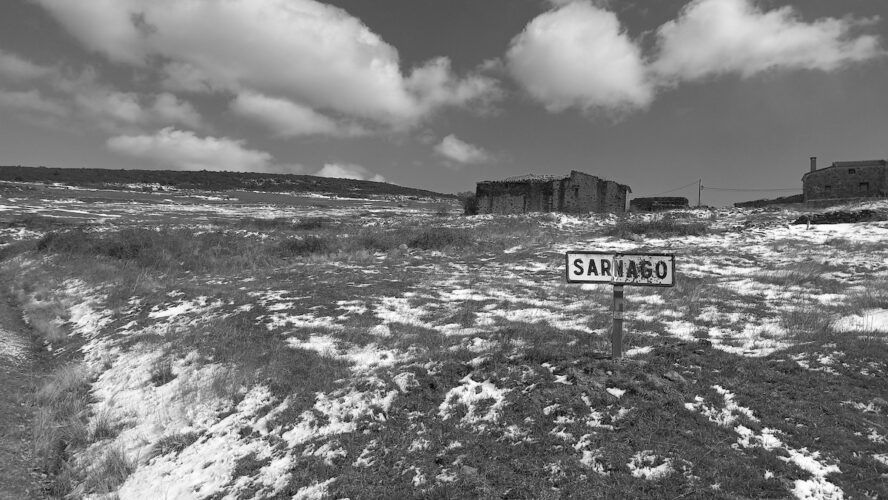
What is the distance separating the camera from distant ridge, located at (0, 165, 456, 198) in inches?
3438

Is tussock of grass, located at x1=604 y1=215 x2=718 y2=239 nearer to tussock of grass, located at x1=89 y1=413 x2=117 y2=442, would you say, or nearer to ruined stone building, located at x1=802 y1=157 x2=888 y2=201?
tussock of grass, located at x1=89 y1=413 x2=117 y2=442

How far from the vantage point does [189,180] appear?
102 meters

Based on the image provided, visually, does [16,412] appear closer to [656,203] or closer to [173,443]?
[173,443]

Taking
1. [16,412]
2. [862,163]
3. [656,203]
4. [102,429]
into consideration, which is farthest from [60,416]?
[862,163]

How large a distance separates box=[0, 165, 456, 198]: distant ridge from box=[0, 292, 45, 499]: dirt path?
86678mm

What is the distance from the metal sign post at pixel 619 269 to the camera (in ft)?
19.7

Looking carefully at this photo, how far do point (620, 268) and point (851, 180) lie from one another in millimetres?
46058

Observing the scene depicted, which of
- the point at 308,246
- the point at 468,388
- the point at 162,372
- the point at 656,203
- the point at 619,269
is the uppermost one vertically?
the point at 656,203

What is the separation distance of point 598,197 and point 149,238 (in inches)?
1414

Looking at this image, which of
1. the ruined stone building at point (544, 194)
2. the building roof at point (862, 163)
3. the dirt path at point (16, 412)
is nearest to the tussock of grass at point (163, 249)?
the dirt path at point (16, 412)

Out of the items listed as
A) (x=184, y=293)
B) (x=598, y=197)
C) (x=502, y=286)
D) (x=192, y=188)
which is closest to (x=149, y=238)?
(x=184, y=293)

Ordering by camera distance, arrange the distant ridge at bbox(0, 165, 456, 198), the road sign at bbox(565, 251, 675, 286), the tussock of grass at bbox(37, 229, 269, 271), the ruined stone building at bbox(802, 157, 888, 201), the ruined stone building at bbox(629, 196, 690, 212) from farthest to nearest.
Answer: the distant ridge at bbox(0, 165, 456, 198), the ruined stone building at bbox(629, 196, 690, 212), the ruined stone building at bbox(802, 157, 888, 201), the tussock of grass at bbox(37, 229, 269, 271), the road sign at bbox(565, 251, 675, 286)

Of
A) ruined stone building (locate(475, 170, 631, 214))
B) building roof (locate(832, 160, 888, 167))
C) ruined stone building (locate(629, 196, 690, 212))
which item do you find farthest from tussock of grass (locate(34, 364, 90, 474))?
building roof (locate(832, 160, 888, 167))

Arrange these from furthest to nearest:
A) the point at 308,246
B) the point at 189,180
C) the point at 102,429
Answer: the point at 189,180
the point at 308,246
the point at 102,429
